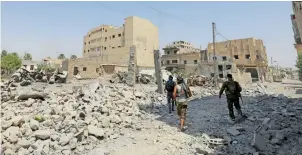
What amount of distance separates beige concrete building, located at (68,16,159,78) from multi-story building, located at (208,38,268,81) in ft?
42.2

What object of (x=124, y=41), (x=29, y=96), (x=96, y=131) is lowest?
(x=96, y=131)

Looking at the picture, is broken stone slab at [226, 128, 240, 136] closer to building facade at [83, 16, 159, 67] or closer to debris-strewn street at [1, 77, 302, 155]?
debris-strewn street at [1, 77, 302, 155]

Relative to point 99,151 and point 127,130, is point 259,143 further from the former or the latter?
point 99,151

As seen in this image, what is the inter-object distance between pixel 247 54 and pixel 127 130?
130 feet

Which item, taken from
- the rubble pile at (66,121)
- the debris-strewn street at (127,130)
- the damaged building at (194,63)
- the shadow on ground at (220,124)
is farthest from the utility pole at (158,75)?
the damaged building at (194,63)

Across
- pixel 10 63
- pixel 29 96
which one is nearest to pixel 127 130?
pixel 29 96

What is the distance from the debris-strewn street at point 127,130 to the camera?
199 inches

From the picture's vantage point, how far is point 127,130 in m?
6.30

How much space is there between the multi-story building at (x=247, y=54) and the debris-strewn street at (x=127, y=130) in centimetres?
3503

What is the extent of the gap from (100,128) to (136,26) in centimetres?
4232

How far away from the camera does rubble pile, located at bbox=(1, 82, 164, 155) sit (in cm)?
517

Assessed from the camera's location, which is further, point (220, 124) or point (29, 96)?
point (29, 96)

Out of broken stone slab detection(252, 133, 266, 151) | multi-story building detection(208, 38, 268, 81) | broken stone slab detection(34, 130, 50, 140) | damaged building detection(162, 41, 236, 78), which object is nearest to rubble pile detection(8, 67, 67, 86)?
broken stone slab detection(34, 130, 50, 140)

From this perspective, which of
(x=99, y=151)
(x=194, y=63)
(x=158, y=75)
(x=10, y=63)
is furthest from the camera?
(x=10, y=63)
